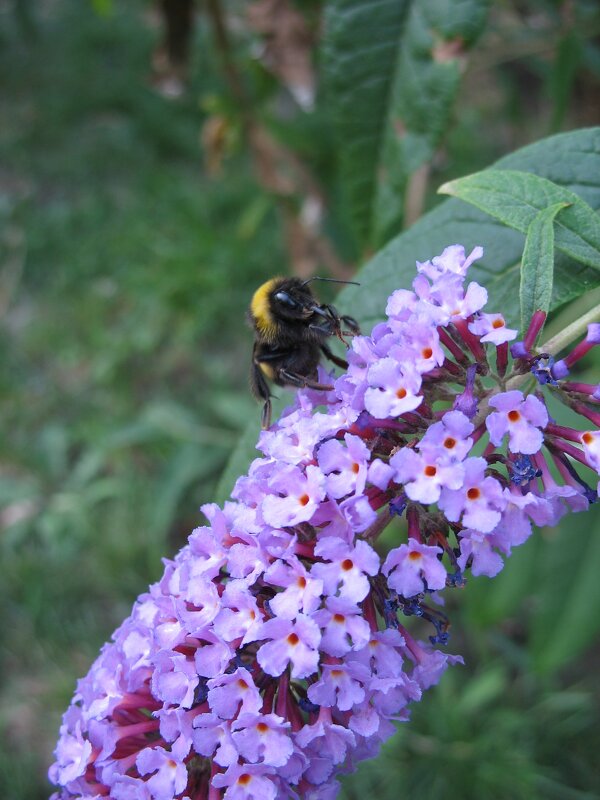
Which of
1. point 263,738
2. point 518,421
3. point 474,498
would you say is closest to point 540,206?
point 518,421

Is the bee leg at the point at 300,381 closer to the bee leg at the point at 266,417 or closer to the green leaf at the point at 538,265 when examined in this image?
the bee leg at the point at 266,417

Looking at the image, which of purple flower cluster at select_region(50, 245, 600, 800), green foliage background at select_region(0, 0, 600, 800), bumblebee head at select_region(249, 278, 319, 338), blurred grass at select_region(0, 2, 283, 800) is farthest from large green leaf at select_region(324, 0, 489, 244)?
blurred grass at select_region(0, 2, 283, 800)

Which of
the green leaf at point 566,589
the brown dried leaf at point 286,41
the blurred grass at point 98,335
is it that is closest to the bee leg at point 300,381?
the green leaf at point 566,589

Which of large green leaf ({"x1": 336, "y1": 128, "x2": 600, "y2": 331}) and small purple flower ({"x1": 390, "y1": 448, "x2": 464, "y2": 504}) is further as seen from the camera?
large green leaf ({"x1": 336, "y1": 128, "x2": 600, "y2": 331})

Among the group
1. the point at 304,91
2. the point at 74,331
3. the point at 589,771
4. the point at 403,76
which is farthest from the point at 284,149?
the point at 589,771

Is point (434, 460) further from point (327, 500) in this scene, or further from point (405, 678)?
point (405, 678)

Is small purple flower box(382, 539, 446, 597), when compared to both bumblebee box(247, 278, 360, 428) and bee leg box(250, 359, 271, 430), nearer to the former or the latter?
bumblebee box(247, 278, 360, 428)
